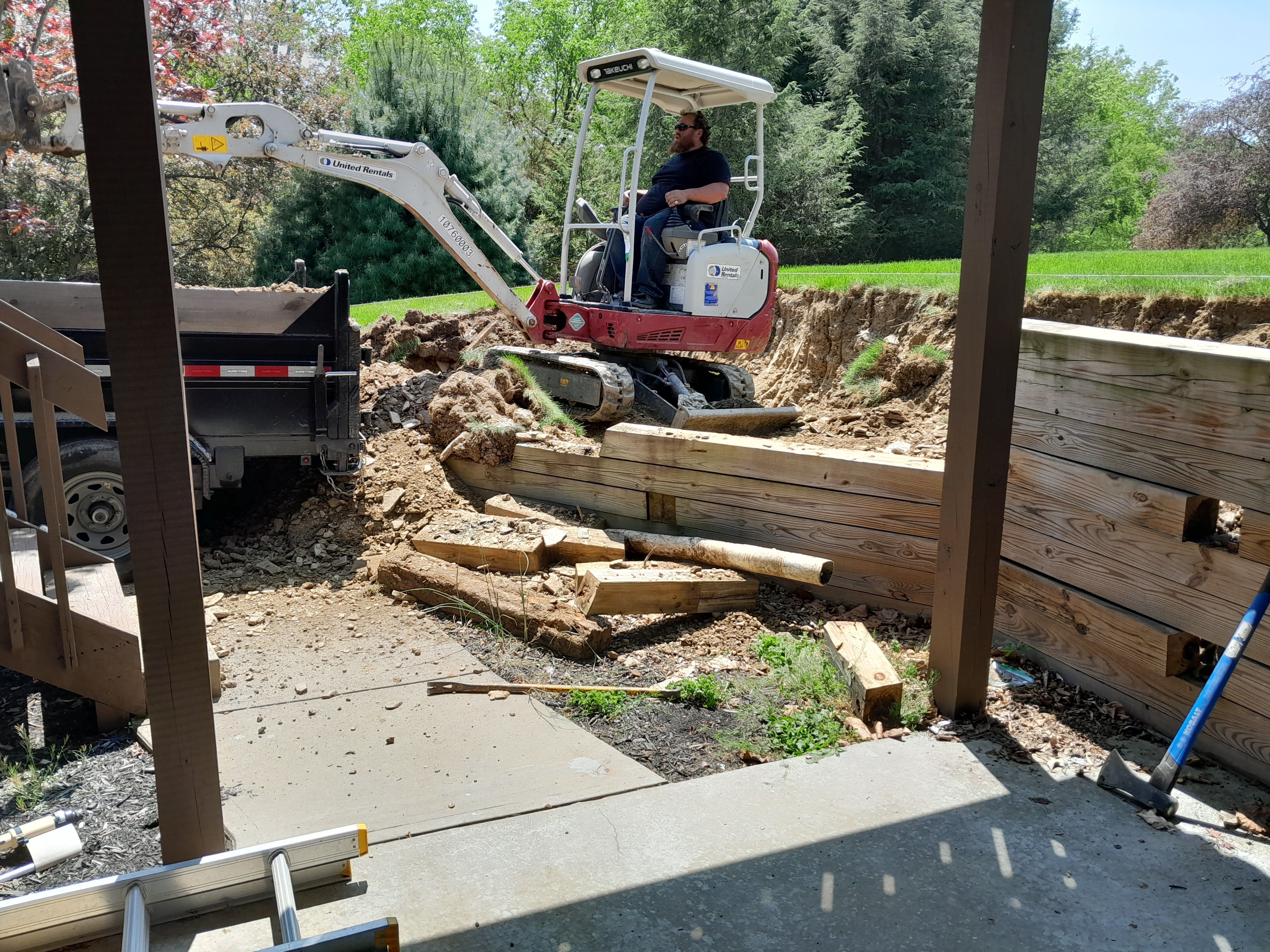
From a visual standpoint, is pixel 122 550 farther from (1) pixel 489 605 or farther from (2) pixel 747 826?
(2) pixel 747 826

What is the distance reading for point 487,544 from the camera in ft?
17.7

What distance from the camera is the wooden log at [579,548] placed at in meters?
5.33

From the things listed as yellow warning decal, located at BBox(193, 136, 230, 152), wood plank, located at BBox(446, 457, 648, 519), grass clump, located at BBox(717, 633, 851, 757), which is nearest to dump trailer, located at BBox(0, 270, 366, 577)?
wood plank, located at BBox(446, 457, 648, 519)

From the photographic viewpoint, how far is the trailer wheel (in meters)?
5.52

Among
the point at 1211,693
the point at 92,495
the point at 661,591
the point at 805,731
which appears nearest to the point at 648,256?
the point at 661,591

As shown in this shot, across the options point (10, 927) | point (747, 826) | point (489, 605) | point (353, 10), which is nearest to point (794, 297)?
point (489, 605)

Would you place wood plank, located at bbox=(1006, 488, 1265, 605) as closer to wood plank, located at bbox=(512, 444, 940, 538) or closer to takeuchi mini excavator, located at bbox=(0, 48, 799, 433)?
wood plank, located at bbox=(512, 444, 940, 538)

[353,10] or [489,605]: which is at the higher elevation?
[353,10]

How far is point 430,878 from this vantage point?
2.81 meters

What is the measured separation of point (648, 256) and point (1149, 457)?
19.3 feet

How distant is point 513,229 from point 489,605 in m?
19.0

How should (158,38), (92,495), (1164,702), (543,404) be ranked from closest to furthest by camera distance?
(1164,702)
(92,495)
(543,404)
(158,38)

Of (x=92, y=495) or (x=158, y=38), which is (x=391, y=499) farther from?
(x=158, y=38)

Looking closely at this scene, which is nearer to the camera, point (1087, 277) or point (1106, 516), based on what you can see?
point (1106, 516)
